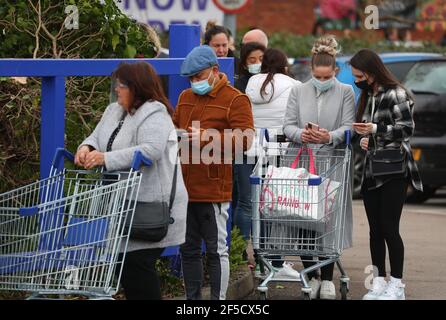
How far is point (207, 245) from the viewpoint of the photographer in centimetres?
687

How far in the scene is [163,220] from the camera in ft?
19.2

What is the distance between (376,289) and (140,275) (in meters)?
2.36

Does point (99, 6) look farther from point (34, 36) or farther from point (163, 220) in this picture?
point (163, 220)

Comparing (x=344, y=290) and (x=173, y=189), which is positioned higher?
(x=173, y=189)

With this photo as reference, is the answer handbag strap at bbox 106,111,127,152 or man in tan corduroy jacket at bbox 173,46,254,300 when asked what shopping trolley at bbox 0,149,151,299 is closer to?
handbag strap at bbox 106,111,127,152

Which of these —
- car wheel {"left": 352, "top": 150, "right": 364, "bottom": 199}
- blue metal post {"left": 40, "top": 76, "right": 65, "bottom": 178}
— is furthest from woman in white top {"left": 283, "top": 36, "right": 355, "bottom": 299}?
car wheel {"left": 352, "top": 150, "right": 364, "bottom": 199}

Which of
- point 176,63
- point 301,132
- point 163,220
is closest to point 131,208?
point 163,220

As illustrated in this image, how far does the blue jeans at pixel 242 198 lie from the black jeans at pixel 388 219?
44.3 inches

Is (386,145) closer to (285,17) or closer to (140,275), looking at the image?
(140,275)

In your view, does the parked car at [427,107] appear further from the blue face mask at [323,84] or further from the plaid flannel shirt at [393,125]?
the plaid flannel shirt at [393,125]

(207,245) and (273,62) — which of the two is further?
(273,62)

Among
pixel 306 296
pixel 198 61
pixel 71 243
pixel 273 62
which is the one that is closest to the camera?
pixel 71 243

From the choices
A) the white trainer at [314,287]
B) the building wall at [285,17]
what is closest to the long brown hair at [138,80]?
the white trainer at [314,287]

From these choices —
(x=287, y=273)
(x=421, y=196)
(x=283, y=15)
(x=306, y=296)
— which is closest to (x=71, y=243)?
(x=306, y=296)
